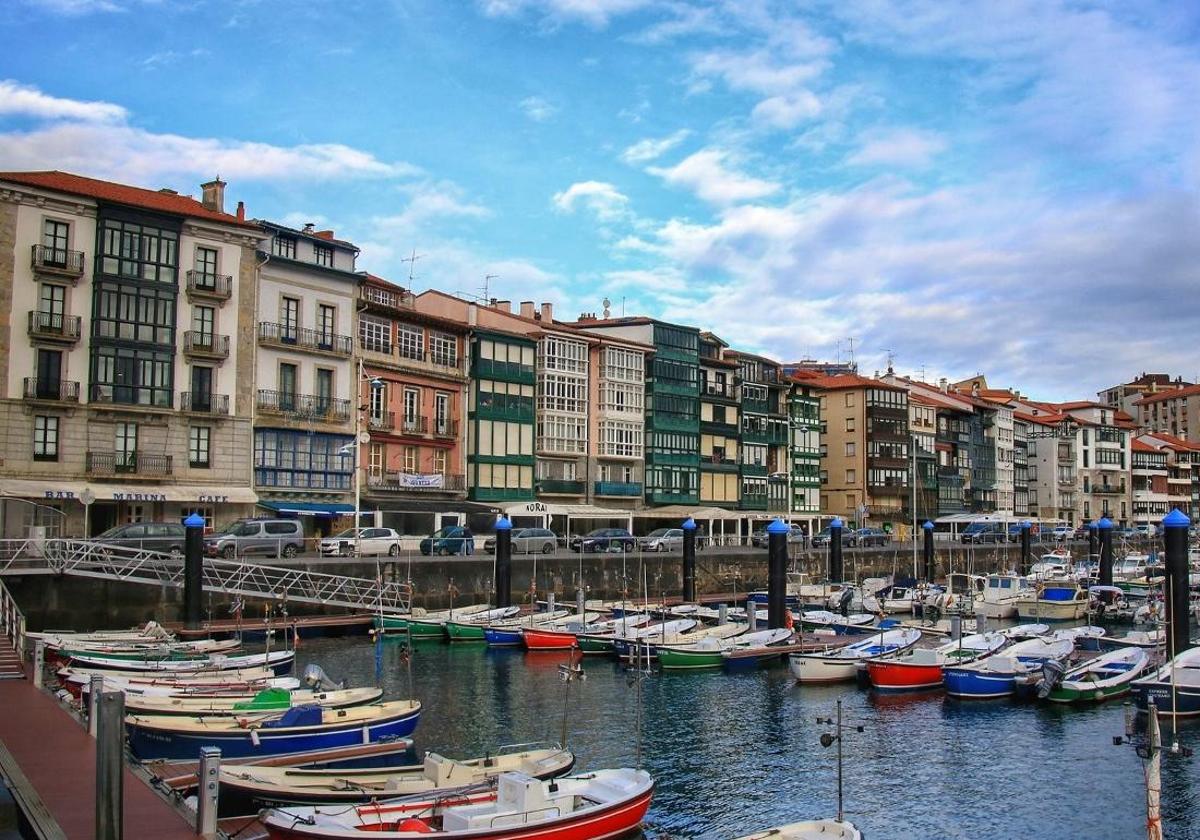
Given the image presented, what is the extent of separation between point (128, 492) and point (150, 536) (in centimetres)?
790

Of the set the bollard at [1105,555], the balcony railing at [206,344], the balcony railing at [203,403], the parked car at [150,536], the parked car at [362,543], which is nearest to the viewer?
the parked car at [150,536]

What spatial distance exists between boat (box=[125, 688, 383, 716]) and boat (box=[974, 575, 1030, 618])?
4585 cm

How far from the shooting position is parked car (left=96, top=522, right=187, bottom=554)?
53.4 meters

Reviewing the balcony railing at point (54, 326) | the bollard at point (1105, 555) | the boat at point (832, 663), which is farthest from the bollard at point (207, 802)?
the bollard at point (1105, 555)

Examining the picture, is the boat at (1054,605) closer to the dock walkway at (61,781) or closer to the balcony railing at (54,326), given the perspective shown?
the balcony railing at (54,326)

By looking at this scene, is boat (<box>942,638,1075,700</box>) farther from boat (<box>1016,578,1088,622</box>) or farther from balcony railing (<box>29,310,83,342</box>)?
balcony railing (<box>29,310,83,342</box>)

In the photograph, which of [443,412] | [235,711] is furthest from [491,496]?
[235,711]

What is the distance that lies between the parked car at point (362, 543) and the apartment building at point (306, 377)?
643 centimetres

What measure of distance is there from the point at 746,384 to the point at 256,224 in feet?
171

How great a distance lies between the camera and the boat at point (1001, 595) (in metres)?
71.6

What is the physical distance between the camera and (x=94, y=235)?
2479 inches

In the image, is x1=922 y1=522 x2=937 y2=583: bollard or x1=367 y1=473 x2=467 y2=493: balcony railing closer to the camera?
x1=367 y1=473 x2=467 y2=493: balcony railing

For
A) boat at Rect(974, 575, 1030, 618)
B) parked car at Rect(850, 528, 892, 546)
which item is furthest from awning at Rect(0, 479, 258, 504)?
parked car at Rect(850, 528, 892, 546)

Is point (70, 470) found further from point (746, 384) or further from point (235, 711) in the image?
point (746, 384)
